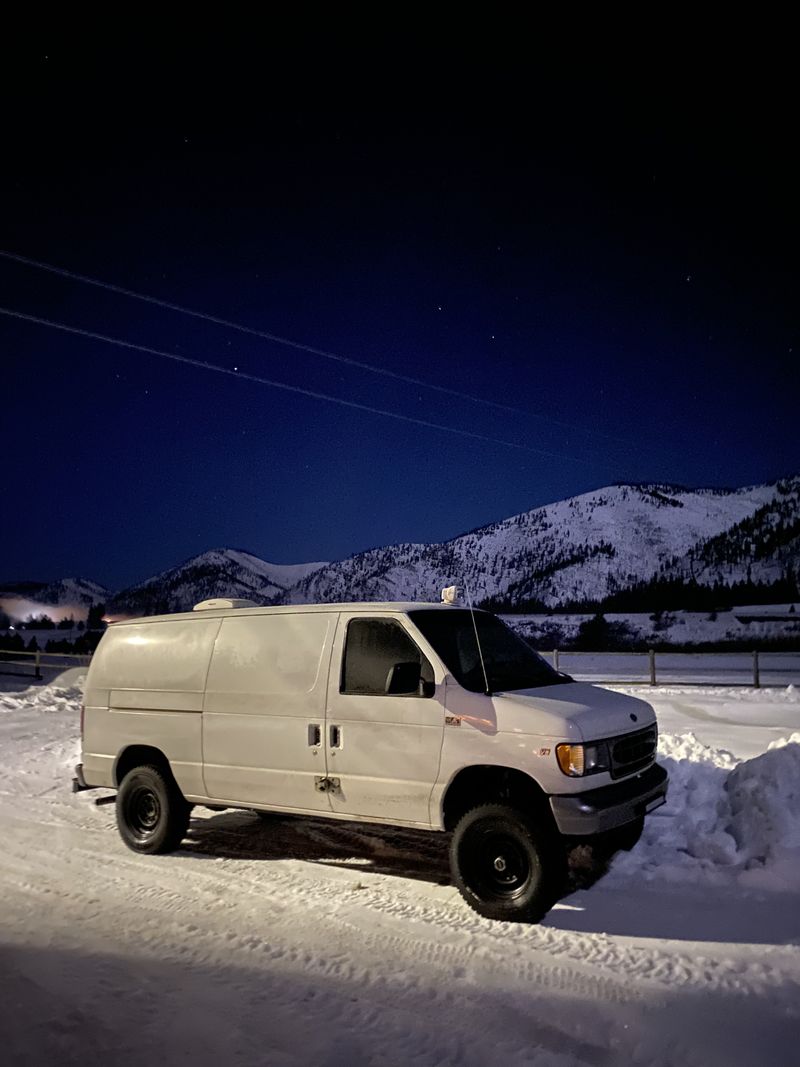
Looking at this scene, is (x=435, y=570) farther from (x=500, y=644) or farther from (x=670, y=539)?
(x=500, y=644)

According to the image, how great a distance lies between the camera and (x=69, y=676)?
82.5ft

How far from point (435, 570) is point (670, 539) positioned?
70.2 metres

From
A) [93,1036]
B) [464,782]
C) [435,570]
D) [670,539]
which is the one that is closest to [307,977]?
[93,1036]

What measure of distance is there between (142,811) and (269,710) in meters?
1.86

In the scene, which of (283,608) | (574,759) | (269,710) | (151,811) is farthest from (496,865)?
(151,811)

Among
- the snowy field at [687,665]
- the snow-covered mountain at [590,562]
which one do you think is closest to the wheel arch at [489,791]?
the snowy field at [687,665]

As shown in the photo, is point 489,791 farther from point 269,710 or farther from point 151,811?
point 151,811

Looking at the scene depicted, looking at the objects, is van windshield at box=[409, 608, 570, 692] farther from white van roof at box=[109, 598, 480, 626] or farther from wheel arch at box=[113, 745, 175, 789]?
wheel arch at box=[113, 745, 175, 789]

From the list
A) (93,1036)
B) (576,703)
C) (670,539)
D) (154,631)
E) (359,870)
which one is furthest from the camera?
(670,539)

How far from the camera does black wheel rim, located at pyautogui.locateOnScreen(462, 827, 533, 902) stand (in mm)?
5323

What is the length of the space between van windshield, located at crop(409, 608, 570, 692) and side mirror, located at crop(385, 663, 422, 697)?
0.29 metres

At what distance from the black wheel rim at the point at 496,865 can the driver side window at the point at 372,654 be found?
1.25m

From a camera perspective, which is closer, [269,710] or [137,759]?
[269,710]

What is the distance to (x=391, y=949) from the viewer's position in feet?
15.7
